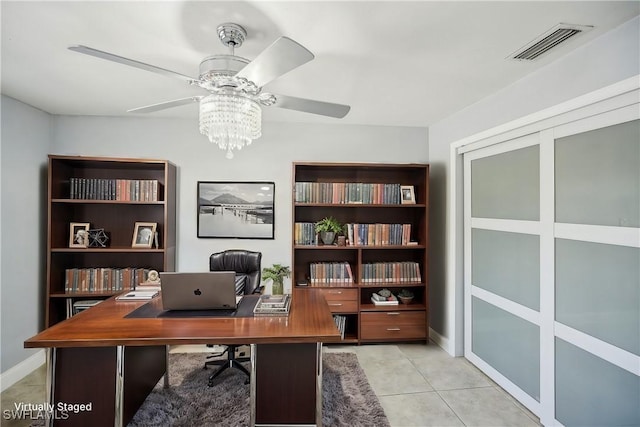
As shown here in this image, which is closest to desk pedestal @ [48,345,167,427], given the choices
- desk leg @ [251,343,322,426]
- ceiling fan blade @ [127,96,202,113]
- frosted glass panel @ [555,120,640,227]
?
desk leg @ [251,343,322,426]

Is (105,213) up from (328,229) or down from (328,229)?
up

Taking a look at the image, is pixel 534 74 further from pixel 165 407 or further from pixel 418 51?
pixel 165 407

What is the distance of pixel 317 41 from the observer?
1902mm

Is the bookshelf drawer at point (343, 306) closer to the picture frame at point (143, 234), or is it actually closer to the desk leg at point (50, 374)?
the picture frame at point (143, 234)

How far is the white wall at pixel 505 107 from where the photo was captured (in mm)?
1753

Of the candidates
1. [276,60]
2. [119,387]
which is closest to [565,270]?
[276,60]

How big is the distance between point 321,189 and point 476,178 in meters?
1.53

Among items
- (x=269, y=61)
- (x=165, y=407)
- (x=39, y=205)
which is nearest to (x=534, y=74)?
(x=269, y=61)

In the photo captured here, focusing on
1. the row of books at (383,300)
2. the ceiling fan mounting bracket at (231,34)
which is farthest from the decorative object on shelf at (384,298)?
the ceiling fan mounting bracket at (231,34)

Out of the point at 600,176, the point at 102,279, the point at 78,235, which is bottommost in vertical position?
the point at 102,279

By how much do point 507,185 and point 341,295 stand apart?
1.89 m

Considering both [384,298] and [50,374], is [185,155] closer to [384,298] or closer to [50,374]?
[50,374]

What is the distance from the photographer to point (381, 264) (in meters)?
3.59

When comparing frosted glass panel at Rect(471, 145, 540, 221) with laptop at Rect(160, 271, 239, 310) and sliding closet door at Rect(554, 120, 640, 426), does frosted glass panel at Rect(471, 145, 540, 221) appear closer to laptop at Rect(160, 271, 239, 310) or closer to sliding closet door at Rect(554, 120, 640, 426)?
sliding closet door at Rect(554, 120, 640, 426)
